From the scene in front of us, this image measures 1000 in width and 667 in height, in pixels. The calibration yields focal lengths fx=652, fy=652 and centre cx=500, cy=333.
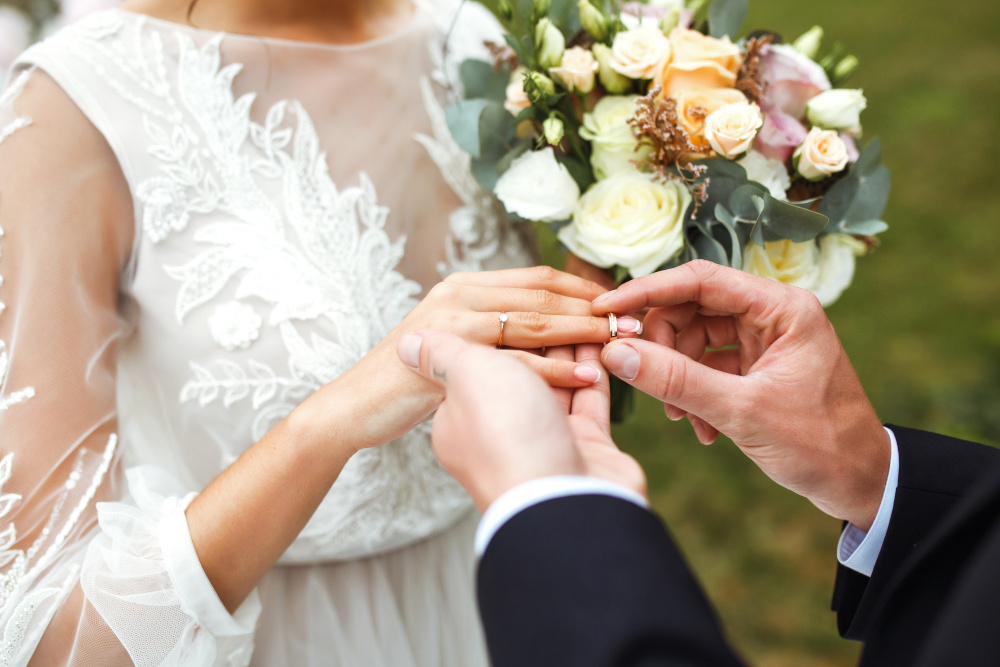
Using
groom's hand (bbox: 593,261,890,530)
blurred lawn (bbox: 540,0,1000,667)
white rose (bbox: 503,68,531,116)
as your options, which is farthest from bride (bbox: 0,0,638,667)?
blurred lawn (bbox: 540,0,1000,667)

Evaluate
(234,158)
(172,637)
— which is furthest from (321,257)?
(172,637)

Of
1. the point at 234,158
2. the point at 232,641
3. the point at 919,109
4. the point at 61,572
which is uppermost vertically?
the point at 234,158

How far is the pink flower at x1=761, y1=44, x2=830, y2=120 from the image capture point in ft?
4.32

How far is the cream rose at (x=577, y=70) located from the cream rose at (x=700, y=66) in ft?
0.42

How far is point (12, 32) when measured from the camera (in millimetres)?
2188

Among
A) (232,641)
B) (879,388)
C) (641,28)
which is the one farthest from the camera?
(879,388)

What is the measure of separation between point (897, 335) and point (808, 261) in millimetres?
3196

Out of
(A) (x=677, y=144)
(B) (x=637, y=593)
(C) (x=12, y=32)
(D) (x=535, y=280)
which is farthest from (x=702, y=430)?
(C) (x=12, y=32)

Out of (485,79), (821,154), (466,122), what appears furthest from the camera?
(485,79)

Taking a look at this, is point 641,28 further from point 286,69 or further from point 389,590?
point 389,590

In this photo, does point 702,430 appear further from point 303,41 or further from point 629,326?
point 303,41

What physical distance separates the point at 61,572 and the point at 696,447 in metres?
3.02

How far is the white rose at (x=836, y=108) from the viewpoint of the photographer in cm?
127

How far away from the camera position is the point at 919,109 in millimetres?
5441
